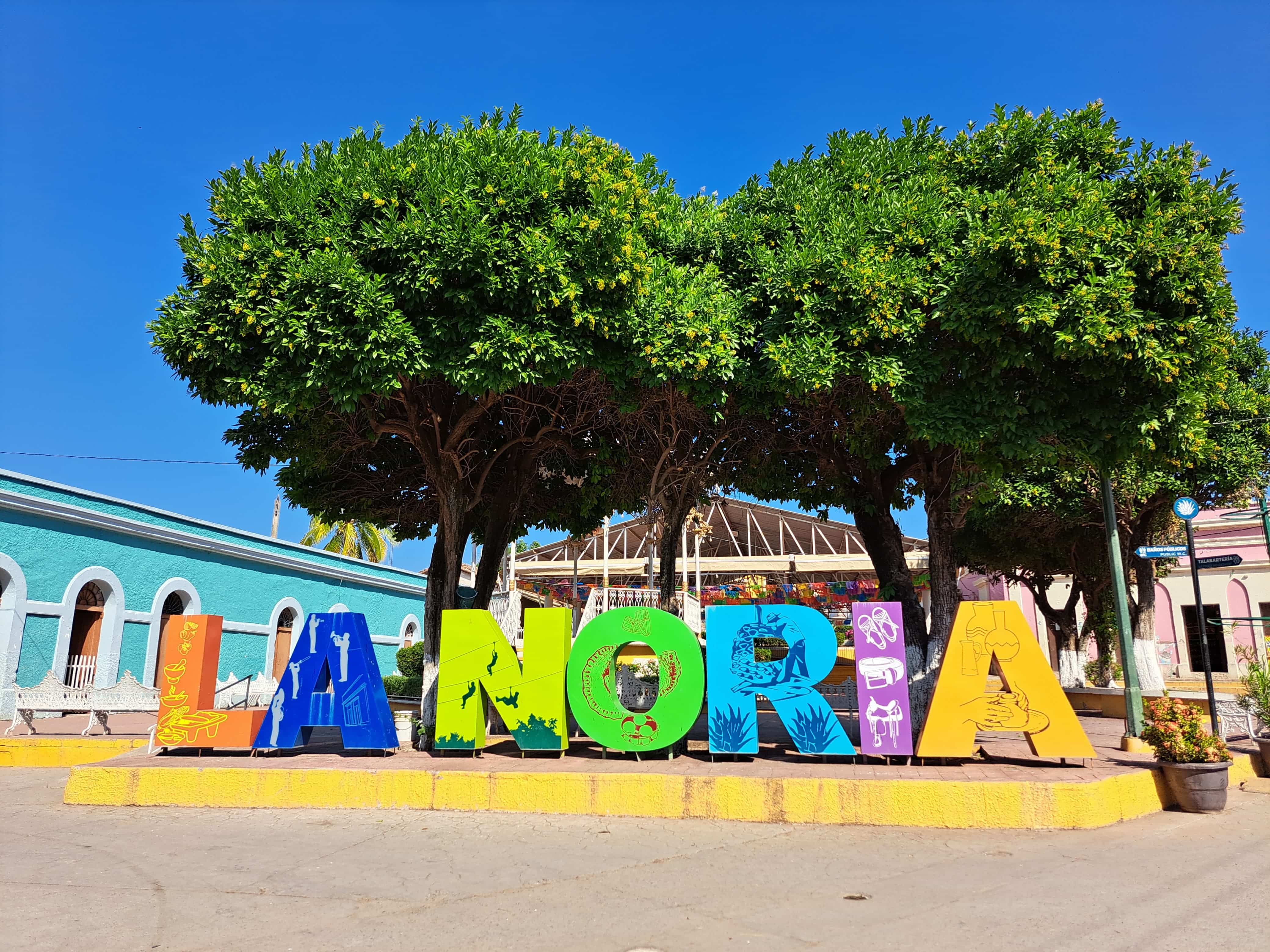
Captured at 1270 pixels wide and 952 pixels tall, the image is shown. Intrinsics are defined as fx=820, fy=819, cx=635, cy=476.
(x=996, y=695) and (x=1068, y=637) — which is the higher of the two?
(x=1068, y=637)

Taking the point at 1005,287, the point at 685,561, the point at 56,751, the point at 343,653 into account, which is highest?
the point at 1005,287

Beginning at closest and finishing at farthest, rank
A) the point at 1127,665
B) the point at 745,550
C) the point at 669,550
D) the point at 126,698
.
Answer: the point at 1127,665, the point at 126,698, the point at 669,550, the point at 745,550

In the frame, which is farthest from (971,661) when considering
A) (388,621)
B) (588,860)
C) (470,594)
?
(388,621)

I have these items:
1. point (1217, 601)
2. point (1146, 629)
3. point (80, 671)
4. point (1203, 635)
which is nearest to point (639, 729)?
point (1203, 635)

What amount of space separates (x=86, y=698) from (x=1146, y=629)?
21.3 meters

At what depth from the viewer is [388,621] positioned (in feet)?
94.3

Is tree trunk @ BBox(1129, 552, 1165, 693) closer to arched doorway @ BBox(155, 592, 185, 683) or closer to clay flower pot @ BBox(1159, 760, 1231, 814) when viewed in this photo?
clay flower pot @ BBox(1159, 760, 1231, 814)

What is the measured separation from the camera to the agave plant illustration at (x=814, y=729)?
9680 millimetres

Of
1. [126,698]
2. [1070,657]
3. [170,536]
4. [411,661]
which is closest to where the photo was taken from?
[126,698]

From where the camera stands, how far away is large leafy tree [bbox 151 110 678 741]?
9398 millimetres

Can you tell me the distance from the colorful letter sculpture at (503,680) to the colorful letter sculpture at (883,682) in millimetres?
3564

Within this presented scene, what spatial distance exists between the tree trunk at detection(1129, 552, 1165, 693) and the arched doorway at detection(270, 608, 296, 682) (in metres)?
21.4

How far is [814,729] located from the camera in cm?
970

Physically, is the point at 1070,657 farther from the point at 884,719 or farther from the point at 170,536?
the point at 170,536
